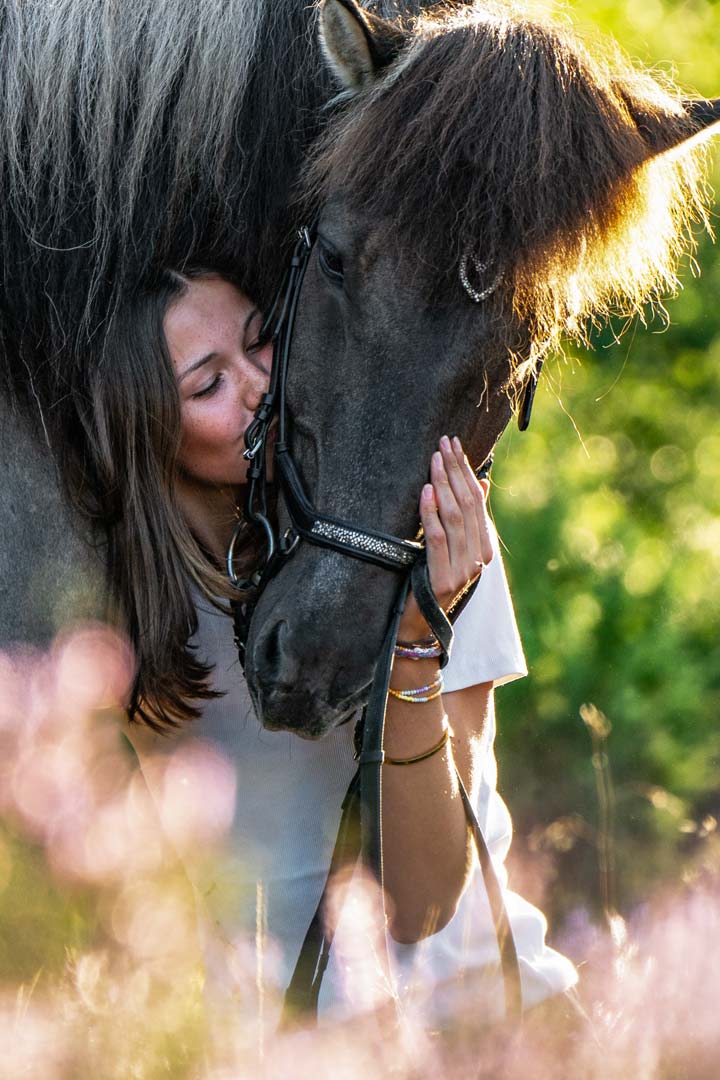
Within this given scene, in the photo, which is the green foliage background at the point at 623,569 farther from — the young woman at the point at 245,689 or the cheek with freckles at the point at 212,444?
the cheek with freckles at the point at 212,444

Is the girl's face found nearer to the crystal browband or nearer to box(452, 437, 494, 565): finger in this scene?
the crystal browband

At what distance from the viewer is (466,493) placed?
1723mm

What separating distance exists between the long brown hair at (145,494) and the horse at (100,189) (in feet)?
0.09

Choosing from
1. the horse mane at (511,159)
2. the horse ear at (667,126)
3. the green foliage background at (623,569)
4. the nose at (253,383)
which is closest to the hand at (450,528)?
the horse mane at (511,159)

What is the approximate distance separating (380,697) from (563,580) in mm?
2515

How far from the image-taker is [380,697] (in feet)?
5.65

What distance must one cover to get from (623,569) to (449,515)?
2509 millimetres

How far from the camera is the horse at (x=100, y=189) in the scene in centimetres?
194

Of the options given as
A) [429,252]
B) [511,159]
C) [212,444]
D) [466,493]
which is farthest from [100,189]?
[466,493]

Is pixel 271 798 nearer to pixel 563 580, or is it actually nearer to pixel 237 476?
pixel 237 476

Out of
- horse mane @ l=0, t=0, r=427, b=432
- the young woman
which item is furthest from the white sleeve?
horse mane @ l=0, t=0, r=427, b=432

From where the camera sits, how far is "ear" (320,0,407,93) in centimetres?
177

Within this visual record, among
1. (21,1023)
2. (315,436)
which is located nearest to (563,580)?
(315,436)

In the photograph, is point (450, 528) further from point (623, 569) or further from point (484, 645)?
point (623, 569)
